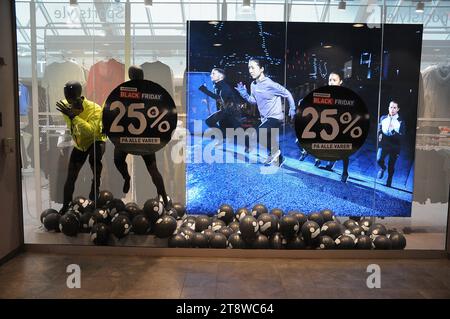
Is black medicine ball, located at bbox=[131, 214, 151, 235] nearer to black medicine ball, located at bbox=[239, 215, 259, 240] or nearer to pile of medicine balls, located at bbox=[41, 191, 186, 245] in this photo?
pile of medicine balls, located at bbox=[41, 191, 186, 245]

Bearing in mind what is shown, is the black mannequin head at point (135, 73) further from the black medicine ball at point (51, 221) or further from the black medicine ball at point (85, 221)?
the black medicine ball at point (51, 221)

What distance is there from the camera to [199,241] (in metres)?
3.91

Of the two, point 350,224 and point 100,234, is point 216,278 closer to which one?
point 100,234

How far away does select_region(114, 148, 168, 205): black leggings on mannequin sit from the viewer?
4.17 metres

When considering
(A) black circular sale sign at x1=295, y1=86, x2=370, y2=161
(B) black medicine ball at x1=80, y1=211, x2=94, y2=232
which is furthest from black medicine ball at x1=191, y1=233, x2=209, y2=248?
(A) black circular sale sign at x1=295, y1=86, x2=370, y2=161

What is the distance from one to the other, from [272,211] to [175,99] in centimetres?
166

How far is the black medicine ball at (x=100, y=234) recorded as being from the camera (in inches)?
154

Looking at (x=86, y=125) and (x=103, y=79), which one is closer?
(x=86, y=125)

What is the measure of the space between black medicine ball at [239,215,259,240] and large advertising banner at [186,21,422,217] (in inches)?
31.7

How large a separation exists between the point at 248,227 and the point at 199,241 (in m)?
0.53

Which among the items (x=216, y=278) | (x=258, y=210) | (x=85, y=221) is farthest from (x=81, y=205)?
(x=258, y=210)

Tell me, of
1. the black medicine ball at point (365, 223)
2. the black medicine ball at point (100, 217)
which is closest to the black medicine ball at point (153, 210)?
the black medicine ball at point (100, 217)

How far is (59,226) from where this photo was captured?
4.11 meters
